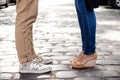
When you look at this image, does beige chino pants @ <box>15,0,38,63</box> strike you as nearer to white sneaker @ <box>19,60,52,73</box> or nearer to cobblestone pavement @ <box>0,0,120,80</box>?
white sneaker @ <box>19,60,52,73</box>

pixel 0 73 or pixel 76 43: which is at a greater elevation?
pixel 0 73

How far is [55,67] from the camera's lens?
390 centimetres

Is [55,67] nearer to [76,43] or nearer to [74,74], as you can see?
[74,74]

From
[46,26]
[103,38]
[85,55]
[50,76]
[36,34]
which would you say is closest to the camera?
[50,76]

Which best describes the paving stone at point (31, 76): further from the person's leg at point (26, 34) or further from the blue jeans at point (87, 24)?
the blue jeans at point (87, 24)

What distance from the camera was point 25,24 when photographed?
3461 millimetres

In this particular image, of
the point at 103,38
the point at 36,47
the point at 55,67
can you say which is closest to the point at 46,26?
the point at 103,38

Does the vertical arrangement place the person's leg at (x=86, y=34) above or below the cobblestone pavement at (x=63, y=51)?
above

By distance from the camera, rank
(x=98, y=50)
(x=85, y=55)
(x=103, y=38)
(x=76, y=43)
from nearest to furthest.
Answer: (x=85, y=55)
(x=98, y=50)
(x=76, y=43)
(x=103, y=38)

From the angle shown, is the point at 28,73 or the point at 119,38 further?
the point at 119,38

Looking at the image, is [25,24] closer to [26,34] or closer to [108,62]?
[26,34]

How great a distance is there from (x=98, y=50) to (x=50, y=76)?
5.73 feet

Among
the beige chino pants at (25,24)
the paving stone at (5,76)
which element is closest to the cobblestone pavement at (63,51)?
the paving stone at (5,76)

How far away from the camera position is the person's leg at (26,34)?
135 inches
